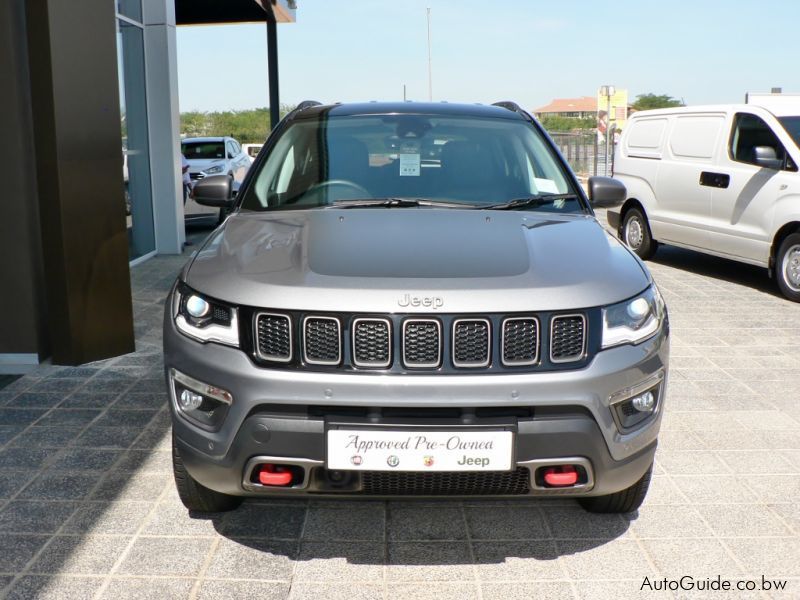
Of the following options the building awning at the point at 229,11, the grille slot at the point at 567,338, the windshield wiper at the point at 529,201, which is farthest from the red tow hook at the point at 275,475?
the building awning at the point at 229,11

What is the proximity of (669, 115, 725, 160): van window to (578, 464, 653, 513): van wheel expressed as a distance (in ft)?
22.4

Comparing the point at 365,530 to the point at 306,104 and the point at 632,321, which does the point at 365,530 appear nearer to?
the point at 632,321

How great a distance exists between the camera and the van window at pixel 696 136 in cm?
931

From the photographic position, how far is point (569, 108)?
169000mm

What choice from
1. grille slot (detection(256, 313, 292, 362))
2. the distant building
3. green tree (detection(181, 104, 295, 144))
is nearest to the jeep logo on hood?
grille slot (detection(256, 313, 292, 362))

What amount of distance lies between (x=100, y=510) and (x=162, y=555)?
1.64ft

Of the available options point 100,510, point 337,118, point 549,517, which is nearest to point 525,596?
point 549,517

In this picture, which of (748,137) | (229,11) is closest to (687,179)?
(748,137)

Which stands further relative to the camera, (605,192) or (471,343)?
(605,192)

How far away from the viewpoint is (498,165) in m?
4.02

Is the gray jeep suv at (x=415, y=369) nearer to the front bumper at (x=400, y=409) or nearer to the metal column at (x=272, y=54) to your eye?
the front bumper at (x=400, y=409)

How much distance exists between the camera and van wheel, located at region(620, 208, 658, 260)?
1069 centimetres

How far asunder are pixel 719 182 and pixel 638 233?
74.3 inches

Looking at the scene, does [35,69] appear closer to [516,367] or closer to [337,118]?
[337,118]
